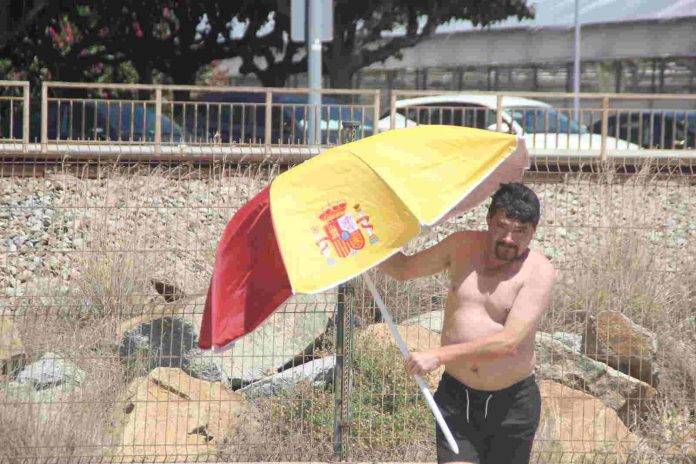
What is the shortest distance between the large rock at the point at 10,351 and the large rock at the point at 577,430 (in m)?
2.95

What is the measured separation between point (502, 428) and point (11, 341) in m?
3.45

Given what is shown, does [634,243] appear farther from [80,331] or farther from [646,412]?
[80,331]

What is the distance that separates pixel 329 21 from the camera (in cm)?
1513

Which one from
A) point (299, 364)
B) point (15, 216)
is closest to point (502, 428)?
point (299, 364)

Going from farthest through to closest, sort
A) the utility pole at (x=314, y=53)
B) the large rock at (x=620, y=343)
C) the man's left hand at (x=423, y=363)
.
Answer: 1. the utility pole at (x=314, y=53)
2. the large rock at (x=620, y=343)
3. the man's left hand at (x=423, y=363)

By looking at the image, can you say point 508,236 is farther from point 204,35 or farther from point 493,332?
point 204,35

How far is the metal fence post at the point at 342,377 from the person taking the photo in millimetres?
6354

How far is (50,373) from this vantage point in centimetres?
669

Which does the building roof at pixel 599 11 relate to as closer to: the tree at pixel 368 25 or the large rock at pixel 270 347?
the tree at pixel 368 25

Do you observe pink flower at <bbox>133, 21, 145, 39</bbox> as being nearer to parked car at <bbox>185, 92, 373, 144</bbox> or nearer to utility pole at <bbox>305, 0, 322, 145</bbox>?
parked car at <bbox>185, 92, 373, 144</bbox>

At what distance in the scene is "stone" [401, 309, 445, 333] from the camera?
7.06 meters

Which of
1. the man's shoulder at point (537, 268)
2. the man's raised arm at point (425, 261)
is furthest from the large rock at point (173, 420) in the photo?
the man's shoulder at point (537, 268)

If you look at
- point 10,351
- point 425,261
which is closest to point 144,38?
point 10,351

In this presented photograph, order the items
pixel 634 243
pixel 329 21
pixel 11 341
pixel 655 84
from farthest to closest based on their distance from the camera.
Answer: pixel 655 84, pixel 329 21, pixel 634 243, pixel 11 341
